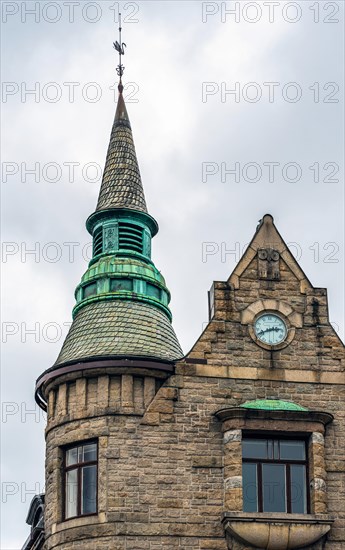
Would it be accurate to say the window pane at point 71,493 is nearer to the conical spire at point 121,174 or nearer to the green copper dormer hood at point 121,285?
the green copper dormer hood at point 121,285

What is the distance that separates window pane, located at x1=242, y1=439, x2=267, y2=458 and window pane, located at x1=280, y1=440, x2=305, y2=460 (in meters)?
0.47

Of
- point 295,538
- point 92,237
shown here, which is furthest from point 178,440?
point 92,237

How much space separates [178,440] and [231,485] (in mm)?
1793

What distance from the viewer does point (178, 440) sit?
3167 centimetres

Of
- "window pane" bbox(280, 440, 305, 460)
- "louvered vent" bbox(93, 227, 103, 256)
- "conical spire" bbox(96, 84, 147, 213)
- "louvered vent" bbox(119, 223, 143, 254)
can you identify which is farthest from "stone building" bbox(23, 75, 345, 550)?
"conical spire" bbox(96, 84, 147, 213)

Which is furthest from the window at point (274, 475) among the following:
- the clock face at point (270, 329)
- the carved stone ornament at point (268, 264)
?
the carved stone ornament at point (268, 264)

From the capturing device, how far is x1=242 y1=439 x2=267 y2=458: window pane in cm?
→ 3188

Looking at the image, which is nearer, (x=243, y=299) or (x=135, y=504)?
(x=135, y=504)

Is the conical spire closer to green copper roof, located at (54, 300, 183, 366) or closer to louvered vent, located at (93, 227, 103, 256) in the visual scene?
louvered vent, located at (93, 227, 103, 256)

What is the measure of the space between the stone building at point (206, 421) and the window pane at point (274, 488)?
28 millimetres

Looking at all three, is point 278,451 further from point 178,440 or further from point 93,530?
point 93,530

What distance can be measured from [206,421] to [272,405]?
174 centimetres

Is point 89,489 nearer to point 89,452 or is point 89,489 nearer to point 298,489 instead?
point 89,452

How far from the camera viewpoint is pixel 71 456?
32188 millimetres
